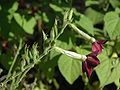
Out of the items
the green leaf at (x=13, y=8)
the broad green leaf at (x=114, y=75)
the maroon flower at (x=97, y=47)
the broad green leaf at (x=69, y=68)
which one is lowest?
the broad green leaf at (x=114, y=75)

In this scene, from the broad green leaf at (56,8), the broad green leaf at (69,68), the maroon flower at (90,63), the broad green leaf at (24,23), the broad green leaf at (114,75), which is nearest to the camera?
the maroon flower at (90,63)

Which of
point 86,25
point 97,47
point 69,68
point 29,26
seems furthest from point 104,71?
point 29,26

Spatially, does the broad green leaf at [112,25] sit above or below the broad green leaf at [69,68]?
above

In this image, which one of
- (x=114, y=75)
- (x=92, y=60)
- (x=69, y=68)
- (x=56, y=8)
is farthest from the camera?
(x=56, y=8)

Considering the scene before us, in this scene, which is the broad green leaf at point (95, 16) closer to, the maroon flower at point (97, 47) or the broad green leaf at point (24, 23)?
the broad green leaf at point (24, 23)

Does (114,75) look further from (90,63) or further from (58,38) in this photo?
(90,63)

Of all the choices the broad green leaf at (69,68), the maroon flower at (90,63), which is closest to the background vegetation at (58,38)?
the broad green leaf at (69,68)
